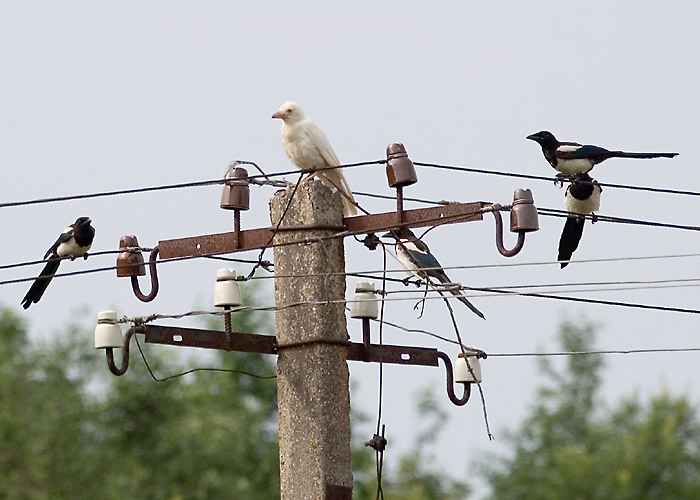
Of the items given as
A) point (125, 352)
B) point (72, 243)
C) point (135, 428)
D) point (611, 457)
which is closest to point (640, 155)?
point (125, 352)

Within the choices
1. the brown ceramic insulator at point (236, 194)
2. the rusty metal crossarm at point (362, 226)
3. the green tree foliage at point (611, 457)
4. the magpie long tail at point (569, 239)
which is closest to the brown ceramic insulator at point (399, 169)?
the rusty metal crossarm at point (362, 226)

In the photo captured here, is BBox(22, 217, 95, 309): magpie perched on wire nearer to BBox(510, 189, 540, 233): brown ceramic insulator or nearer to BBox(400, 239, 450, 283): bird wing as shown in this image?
BBox(400, 239, 450, 283): bird wing

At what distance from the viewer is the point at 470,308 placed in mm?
8945

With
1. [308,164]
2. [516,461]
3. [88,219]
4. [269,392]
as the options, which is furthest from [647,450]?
[308,164]

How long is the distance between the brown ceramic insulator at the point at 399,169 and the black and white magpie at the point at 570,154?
2.22 m

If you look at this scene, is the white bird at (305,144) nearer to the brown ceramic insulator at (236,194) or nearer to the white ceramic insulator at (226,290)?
the brown ceramic insulator at (236,194)

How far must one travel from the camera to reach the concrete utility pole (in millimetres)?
7543

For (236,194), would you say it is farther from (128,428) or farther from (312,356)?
(128,428)

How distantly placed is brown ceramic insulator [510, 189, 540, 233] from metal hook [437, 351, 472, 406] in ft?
3.66

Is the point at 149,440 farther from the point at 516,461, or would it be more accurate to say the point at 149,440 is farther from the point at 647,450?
the point at 516,461

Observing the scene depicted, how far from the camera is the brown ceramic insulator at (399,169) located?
8.03 meters

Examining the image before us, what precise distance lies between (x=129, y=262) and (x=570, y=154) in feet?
12.1

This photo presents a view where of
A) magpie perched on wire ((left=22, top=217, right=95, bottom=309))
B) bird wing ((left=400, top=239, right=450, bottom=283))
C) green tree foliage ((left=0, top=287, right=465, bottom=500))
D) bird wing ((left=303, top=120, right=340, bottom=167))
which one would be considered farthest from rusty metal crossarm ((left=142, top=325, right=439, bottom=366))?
green tree foliage ((left=0, top=287, right=465, bottom=500))

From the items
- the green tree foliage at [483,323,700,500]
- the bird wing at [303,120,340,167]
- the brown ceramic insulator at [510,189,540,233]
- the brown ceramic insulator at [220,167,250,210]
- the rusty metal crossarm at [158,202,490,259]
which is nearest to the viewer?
the brown ceramic insulator at [510,189,540,233]
